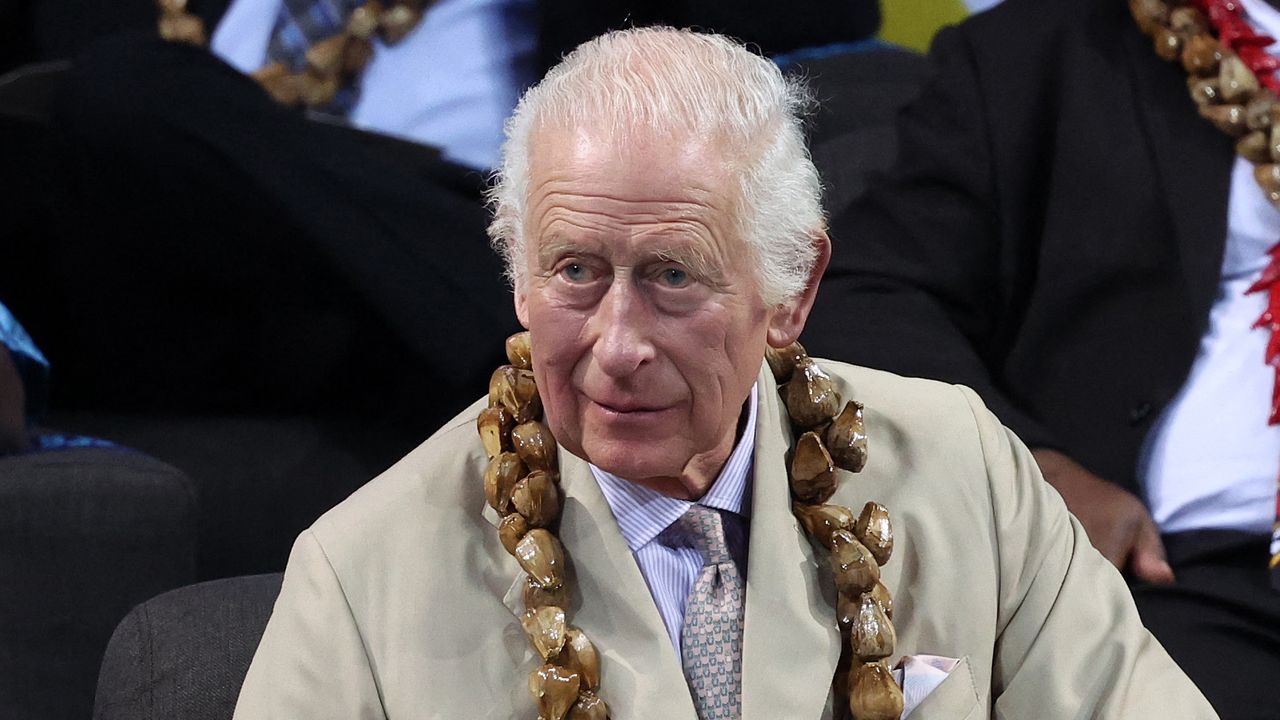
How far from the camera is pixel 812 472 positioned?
151 cm

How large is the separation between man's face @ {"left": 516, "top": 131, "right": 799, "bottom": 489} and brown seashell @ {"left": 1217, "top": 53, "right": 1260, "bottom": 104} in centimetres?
99

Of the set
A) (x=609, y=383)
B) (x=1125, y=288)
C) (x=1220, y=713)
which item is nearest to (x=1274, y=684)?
(x=1220, y=713)

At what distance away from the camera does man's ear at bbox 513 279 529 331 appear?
139 cm

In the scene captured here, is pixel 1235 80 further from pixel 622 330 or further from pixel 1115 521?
pixel 622 330

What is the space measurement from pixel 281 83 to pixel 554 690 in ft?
5.81

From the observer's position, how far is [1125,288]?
7.04 feet

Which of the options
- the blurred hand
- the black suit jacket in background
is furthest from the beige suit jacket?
the black suit jacket in background

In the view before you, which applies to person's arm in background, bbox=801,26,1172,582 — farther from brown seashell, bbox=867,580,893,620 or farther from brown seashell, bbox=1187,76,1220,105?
brown seashell, bbox=867,580,893,620

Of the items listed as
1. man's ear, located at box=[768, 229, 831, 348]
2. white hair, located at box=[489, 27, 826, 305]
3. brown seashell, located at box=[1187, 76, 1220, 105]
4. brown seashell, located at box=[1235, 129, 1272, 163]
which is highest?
white hair, located at box=[489, 27, 826, 305]

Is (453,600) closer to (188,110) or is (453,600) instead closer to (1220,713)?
(1220,713)

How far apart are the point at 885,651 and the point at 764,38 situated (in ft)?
5.15

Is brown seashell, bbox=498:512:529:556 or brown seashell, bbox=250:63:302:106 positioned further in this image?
brown seashell, bbox=250:63:302:106

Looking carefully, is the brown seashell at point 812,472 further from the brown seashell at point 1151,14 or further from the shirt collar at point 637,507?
the brown seashell at point 1151,14

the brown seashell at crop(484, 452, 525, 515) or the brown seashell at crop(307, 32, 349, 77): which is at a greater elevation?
the brown seashell at crop(484, 452, 525, 515)
